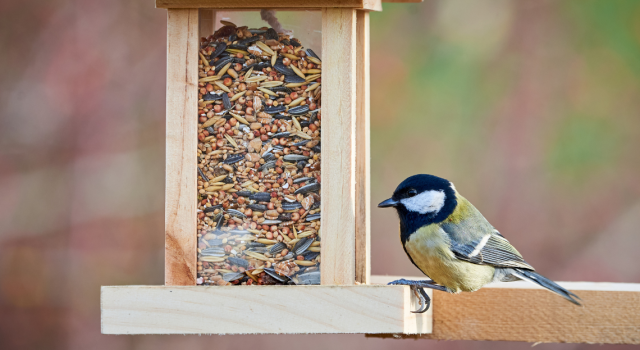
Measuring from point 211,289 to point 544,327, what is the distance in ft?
3.66

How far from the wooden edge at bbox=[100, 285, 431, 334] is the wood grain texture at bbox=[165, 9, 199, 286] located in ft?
1.06

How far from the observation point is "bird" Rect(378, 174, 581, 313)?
2.30 meters

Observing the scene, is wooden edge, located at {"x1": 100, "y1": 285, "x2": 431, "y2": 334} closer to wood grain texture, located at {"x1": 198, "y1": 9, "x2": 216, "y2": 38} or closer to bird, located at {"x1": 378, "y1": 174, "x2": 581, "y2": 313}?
bird, located at {"x1": 378, "y1": 174, "x2": 581, "y2": 313}

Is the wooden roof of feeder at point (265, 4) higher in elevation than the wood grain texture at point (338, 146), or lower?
higher

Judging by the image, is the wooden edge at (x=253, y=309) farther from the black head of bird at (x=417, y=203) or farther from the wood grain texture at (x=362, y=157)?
the black head of bird at (x=417, y=203)

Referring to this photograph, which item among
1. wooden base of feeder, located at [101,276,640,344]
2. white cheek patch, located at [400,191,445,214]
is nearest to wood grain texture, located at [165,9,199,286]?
wooden base of feeder, located at [101,276,640,344]

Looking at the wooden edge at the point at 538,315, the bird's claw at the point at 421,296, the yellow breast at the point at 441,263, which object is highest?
the yellow breast at the point at 441,263

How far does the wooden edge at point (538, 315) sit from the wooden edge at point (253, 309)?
1.69 feet

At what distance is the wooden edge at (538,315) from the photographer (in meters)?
2.17

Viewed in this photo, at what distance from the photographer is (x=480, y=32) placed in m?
4.42

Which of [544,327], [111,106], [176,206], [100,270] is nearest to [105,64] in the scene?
[111,106]

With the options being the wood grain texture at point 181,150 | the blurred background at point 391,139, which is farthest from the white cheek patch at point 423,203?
the blurred background at point 391,139

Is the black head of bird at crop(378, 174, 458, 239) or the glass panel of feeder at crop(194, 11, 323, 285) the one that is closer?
the glass panel of feeder at crop(194, 11, 323, 285)

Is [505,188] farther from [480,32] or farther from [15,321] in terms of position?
[15,321]
